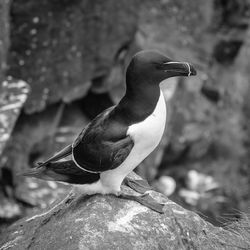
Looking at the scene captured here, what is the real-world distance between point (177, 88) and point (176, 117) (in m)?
0.68

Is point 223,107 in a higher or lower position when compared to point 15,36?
lower

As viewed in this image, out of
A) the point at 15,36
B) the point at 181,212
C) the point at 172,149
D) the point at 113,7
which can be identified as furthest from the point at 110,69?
the point at 181,212

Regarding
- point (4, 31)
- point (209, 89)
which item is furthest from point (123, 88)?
point (4, 31)

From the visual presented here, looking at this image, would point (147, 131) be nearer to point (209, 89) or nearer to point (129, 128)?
point (129, 128)

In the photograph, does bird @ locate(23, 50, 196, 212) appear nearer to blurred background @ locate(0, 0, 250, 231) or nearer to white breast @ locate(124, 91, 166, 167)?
white breast @ locate(124, 91, 166, 167)

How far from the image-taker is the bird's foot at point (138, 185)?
5.11m

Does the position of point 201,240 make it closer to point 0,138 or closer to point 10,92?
point 0,138

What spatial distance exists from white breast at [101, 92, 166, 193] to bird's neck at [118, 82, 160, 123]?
0.13 ft

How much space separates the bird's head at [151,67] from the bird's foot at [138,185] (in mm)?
1084

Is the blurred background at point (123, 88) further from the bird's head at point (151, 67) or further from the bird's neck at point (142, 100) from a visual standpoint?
the bird's head at point (151, 67)

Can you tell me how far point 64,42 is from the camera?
7855 mm

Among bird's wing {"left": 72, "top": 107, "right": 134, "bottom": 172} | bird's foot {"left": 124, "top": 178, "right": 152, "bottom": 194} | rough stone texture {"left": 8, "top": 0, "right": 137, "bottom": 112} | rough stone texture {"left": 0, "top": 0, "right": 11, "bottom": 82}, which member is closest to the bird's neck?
bird's wing {"left": 72, "top": 107, "right": 134, "bottom": 172}

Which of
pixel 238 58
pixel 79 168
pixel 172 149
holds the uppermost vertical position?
pixel 79 168

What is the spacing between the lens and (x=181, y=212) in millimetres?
4930
